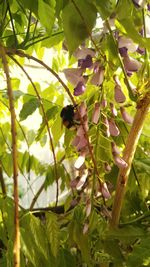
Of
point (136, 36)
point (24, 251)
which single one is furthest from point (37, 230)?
point (136, 36)

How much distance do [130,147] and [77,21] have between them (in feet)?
0.71

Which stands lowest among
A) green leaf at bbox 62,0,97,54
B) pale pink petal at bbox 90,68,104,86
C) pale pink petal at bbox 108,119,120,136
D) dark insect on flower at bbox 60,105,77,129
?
pale pink petal at bbox 108,119,120,136

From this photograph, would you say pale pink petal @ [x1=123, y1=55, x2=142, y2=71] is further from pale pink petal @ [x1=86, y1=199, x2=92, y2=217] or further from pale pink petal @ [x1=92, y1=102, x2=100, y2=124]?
pale pink petal @ [x1=86, y1=199, x2=92, y2=217]

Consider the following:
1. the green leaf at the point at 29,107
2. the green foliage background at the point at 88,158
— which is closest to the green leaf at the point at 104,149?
the green foliage background at the point at 88,158

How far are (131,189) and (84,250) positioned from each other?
0.43 feet

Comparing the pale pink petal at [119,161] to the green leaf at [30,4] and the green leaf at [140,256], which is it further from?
the green leaf at [30,4]

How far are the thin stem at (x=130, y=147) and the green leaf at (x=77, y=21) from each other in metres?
0.14

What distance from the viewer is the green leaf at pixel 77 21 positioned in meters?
0.39

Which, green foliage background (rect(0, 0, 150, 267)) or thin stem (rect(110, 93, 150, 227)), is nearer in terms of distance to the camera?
green foliage background (rect(0, 0, 150, 267))

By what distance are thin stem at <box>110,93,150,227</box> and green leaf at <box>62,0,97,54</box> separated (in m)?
0.14

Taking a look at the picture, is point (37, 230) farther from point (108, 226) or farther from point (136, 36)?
point (136, 36)

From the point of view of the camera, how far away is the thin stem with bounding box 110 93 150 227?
0.52 meters

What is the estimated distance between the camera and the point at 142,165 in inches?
23.7

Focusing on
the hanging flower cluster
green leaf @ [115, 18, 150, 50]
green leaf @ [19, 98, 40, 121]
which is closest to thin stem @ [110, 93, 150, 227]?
the hanging flower cluster
